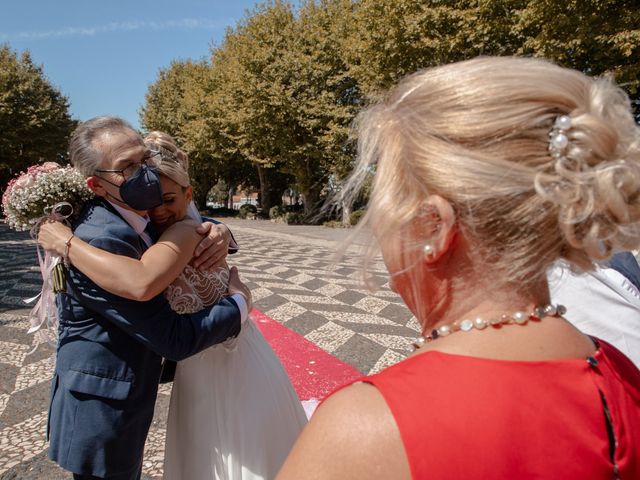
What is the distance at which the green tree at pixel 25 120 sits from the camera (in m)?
24.2

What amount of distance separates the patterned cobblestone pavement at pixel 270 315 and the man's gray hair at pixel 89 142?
869 mm

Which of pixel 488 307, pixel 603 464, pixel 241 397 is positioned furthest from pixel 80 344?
pixel 603 464

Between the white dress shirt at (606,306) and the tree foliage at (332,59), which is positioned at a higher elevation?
the tree foliage at (332,59)

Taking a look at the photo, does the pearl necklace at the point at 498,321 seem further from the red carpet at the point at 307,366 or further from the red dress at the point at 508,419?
the red carpet at the point at 307,366

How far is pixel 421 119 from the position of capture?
771mm

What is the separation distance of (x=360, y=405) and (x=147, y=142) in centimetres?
136

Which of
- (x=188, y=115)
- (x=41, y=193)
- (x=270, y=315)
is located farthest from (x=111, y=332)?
(x=188, y=115)

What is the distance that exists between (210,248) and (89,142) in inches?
21.1

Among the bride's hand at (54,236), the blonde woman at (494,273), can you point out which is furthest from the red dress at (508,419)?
the bride's hand at (54,236)

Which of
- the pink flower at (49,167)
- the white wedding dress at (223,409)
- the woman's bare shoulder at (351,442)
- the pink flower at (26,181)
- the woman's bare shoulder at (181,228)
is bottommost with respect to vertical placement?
the white wedding dress at (223,409)

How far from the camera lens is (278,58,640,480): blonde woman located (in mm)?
633

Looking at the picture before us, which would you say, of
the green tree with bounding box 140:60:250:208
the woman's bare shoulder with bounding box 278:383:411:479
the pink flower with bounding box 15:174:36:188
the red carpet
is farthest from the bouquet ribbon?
the green tree with bounding box 140:60:250:208

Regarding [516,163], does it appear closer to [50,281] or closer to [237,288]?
[237,288]

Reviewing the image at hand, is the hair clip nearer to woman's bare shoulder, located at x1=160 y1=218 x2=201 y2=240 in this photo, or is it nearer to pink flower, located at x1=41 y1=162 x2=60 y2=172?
woman's bare shoulder, located at x1=160 y1=218 x2=201 y2=240
